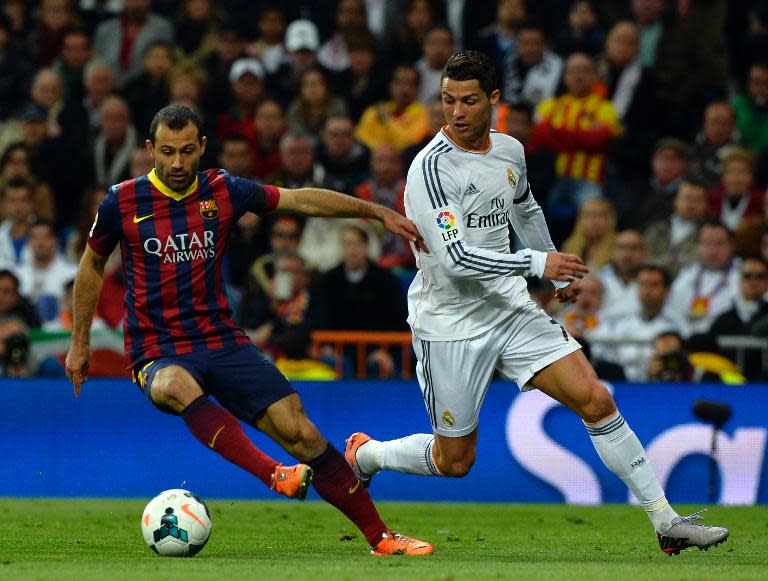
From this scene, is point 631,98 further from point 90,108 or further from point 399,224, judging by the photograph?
point 399,224

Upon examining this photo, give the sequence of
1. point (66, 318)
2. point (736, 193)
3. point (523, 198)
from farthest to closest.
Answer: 1. point (736, 193)
2. point (66, 318)
3. point (523, 198)

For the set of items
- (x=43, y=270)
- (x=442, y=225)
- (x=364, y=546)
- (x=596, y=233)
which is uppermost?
Answer: (x=442, y=225)

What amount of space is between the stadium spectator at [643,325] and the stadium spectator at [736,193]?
1.32m

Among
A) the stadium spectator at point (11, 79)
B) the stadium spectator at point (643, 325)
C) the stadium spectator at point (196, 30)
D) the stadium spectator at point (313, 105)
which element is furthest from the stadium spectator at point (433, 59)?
the stadium spectator at point (11, 79)

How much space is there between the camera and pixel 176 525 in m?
7.92

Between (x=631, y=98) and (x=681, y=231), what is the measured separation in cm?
183

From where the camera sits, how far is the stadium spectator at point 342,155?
51.6ft

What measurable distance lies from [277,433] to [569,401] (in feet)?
4.98

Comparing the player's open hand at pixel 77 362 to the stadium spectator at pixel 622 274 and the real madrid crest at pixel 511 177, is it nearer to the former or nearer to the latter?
the real madrid crest at pixel 511 177

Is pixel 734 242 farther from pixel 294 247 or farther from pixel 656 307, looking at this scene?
pixel 294 247

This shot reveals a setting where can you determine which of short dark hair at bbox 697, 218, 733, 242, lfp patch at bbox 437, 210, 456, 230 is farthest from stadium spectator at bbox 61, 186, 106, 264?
lfp patch at bbox 437, 210, 456, 230

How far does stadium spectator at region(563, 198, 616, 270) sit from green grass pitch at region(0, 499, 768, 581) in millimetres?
2925

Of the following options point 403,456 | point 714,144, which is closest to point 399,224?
point 403,456

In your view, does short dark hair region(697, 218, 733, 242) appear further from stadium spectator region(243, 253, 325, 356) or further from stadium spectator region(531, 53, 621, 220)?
stadium spectator region(243, 253, 325, 356)
